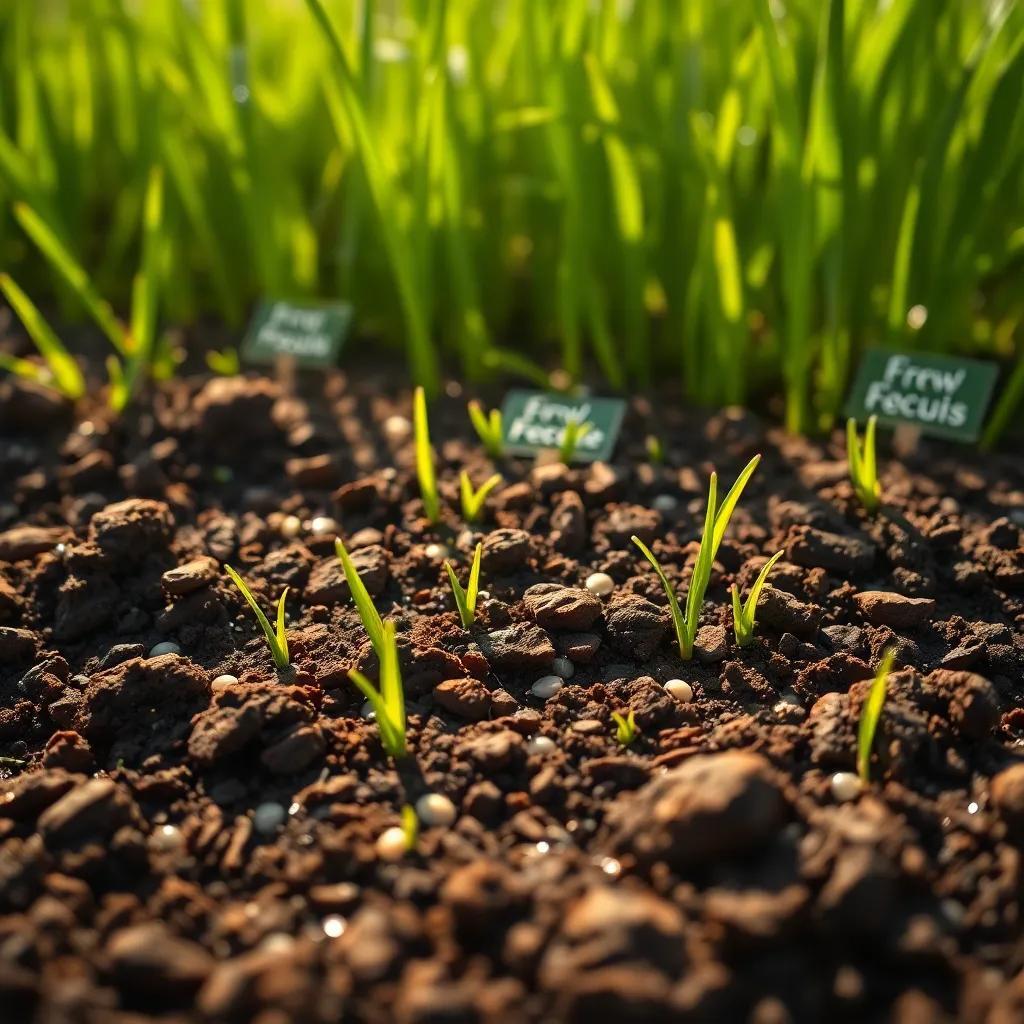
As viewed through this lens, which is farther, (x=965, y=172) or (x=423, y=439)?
(x=965, y=172)

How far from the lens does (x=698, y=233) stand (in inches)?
60.9

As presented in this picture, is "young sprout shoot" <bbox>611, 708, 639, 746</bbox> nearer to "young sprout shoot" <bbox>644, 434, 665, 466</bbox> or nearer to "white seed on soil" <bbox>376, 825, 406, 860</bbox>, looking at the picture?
"white seed on soil" <bbox>376, 825, 406, 860</bbox>

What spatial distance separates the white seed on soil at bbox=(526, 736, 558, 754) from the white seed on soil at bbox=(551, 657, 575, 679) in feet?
0.35

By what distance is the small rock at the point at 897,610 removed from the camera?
1.10 meters

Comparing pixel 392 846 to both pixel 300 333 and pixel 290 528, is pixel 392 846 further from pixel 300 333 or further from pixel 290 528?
pixel 300 333

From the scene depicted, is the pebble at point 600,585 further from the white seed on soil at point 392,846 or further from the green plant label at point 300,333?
the green plant label at point 300,333

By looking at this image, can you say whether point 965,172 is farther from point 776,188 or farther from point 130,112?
point 130,112

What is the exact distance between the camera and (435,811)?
0.88 m

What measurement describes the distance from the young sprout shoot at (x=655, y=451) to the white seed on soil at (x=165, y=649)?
0.68 metres

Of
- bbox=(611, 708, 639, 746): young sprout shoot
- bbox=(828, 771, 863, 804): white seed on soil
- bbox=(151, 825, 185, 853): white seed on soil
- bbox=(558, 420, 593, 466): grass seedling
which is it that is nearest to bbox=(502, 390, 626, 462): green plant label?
bbox=(558, 420, 593, 466): grass seedling

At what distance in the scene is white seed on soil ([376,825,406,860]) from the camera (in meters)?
0.84

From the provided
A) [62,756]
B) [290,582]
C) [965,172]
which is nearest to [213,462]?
[290,582]

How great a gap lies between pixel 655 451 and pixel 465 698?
1.77 feet

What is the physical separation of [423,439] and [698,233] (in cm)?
64
